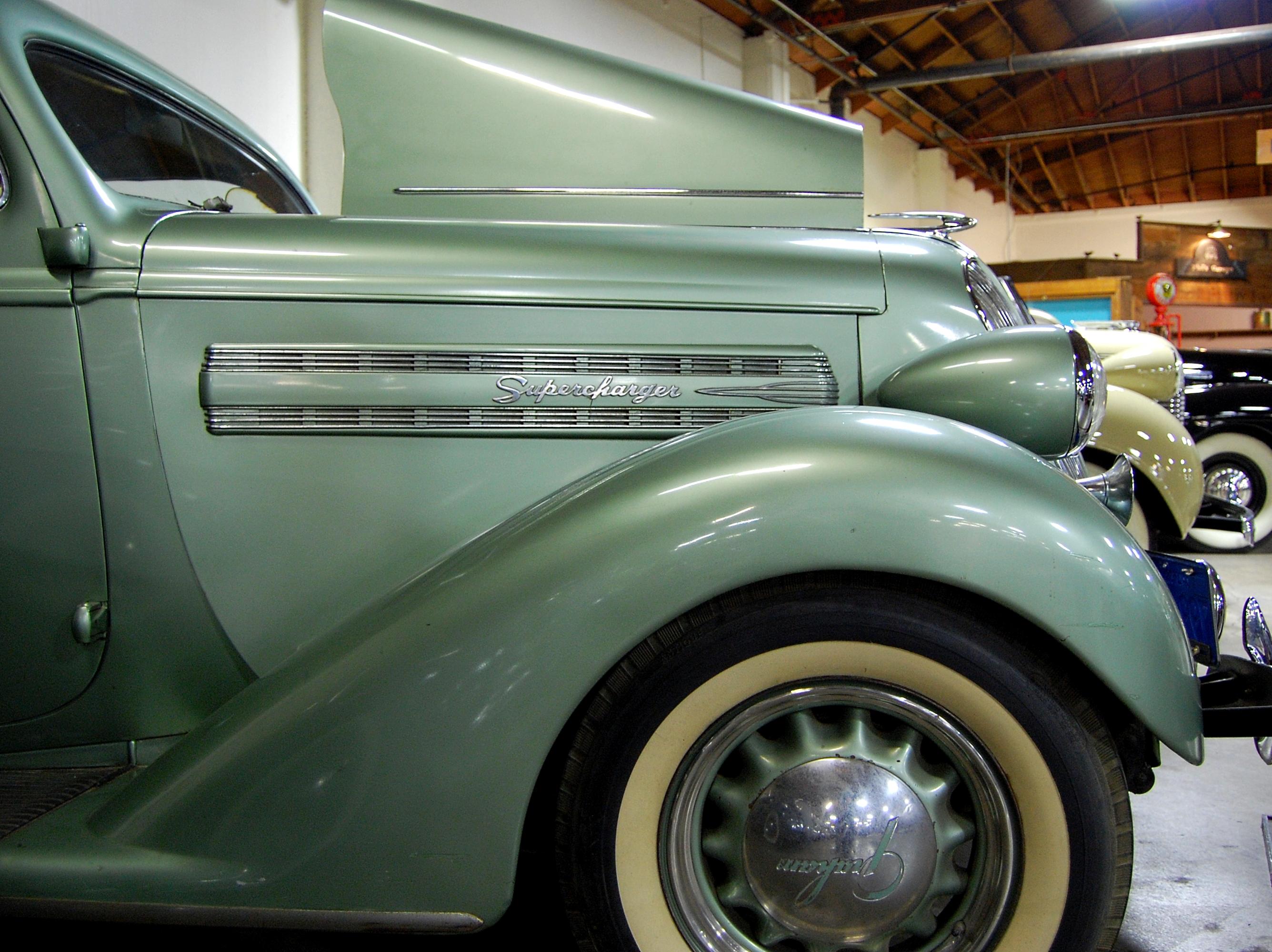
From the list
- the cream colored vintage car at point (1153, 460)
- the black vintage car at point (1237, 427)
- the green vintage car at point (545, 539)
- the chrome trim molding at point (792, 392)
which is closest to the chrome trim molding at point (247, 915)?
the green vintage car at point (545, 539)

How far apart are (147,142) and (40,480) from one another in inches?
31.7

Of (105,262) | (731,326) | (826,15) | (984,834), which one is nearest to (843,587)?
(984,834)

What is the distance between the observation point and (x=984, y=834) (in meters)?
1.18

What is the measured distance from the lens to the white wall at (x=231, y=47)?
3904mm

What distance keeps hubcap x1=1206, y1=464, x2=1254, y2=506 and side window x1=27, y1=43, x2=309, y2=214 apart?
5.38 metres

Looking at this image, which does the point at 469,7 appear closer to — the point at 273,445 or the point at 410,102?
the point at 410,102

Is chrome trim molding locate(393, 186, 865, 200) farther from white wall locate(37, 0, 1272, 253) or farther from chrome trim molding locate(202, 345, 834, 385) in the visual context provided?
white wall locate(37, 0, 1272, 253)

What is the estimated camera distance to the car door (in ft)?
4.68

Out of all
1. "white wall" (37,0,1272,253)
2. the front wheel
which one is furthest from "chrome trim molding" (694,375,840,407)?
"white wall" (37,0,1272,253)

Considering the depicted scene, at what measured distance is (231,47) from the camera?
4430 millimetres

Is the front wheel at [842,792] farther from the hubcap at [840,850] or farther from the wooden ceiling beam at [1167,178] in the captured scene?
the wooden ceiling beam at [1167,178]

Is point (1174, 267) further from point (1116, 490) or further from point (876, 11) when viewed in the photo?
point (1116, 490)

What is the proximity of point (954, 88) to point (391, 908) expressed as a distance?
1374 centimetres

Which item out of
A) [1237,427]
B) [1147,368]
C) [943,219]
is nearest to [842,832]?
[943,219]
